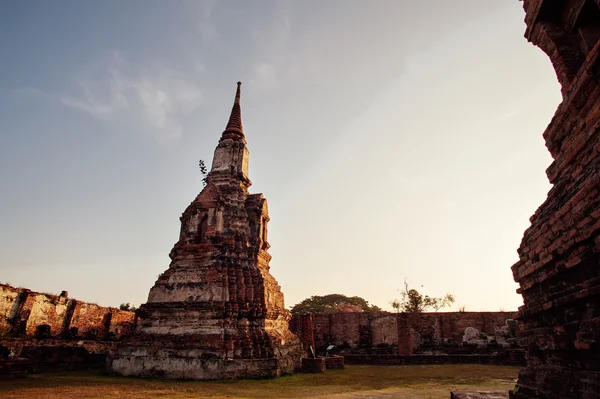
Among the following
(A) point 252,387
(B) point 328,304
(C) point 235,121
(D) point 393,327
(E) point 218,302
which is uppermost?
(C) point 235,121

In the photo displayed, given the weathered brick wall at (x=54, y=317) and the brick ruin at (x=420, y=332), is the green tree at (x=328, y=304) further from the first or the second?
the weathered brick wall at (x=54, y=317)

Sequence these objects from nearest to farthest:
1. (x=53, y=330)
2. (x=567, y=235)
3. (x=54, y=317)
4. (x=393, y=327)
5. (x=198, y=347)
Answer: (x=567, y=235), (x=198, y=347), (x=53, y=330), (x=54, y=317), (x=393, y=327)

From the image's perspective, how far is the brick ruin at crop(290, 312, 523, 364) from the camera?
20438 millimetres

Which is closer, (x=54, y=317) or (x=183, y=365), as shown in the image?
(x=183, y=365)

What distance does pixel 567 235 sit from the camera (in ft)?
11.0

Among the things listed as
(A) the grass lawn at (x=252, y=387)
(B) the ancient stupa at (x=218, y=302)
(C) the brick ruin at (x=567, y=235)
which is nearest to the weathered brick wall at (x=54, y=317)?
(A) the grass lawn at (x=252, y=387)

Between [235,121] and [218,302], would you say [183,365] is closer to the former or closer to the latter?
[218,302]

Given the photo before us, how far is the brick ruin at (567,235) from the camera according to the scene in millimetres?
3062

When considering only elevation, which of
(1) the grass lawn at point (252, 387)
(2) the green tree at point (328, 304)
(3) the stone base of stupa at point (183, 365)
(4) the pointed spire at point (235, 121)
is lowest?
(1) the grass lawn at point (252, 387)

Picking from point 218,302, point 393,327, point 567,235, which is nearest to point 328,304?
point 393,327

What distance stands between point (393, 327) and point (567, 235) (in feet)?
67.1

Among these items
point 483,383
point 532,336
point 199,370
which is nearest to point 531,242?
point 532,336

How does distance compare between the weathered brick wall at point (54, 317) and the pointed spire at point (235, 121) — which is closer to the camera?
the weathered brick wall at point (54, 317)

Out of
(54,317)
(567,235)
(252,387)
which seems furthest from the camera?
(54,317)
